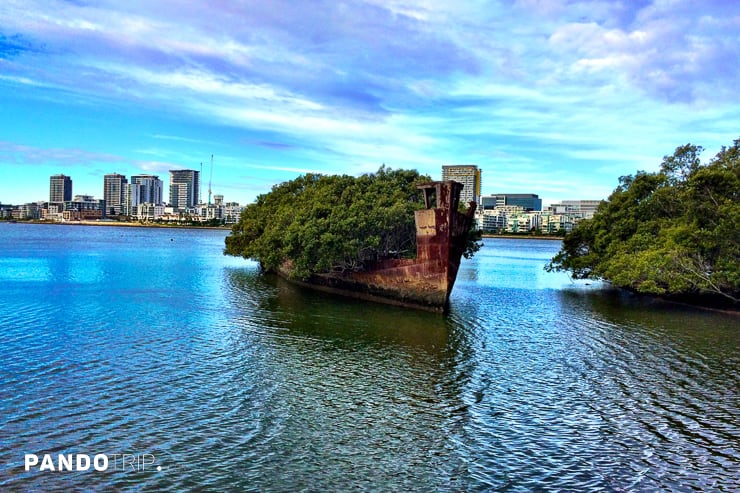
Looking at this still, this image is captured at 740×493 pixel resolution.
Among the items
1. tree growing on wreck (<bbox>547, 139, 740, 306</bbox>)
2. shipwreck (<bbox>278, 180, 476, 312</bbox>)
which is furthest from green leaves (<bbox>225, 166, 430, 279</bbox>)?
tree growing on wreck (<bbox>547, 139, 740, 306</bbox>)

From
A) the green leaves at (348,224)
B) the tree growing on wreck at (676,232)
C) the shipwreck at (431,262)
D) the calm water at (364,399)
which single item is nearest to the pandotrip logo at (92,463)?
the calm water at (364,399)

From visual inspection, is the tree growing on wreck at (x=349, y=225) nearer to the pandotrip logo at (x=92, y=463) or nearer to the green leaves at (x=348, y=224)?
the green leaves at (x=348, y=224)

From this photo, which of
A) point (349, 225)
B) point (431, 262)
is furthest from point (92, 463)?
point (349, 225)

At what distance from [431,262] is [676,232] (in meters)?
16.7

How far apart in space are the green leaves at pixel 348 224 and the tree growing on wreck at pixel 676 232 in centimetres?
1561

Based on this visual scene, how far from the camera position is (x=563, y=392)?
17219 millimetres

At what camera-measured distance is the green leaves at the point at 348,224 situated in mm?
36281

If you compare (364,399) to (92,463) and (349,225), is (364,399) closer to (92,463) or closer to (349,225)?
(92,463)

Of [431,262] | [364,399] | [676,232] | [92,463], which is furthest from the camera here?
[676,232]

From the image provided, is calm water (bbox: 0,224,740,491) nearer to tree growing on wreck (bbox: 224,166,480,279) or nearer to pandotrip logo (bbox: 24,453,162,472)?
pandotrip logo (bbox: 24,453,162,472)

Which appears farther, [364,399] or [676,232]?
[676,232]

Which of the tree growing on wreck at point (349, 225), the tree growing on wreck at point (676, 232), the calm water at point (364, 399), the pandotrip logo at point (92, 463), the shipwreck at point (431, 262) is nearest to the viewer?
the pandotrip logo at point (92, 463)

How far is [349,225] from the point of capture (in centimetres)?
3597

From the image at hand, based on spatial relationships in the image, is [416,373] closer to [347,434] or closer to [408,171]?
[347,434]
